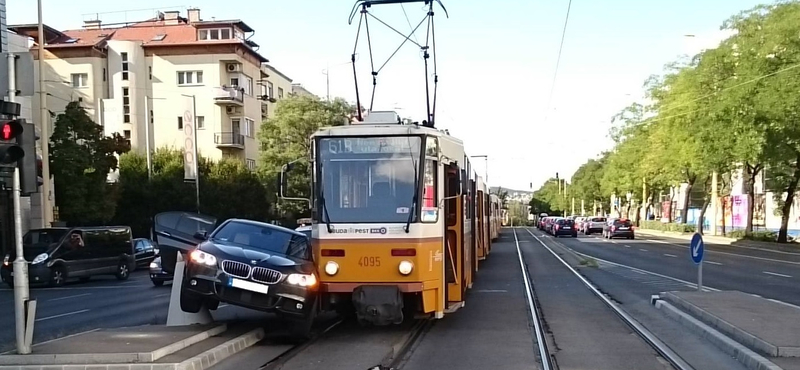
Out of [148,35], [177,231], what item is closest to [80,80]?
[148,35]

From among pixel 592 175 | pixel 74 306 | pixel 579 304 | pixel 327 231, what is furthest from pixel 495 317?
pixel 592 175

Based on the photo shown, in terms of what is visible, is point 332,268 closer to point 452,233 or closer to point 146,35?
point 452,233

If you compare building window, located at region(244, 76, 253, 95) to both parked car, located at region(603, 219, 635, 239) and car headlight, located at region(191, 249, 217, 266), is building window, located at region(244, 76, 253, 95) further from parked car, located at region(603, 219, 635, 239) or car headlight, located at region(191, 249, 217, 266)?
car headlight, located at region(191, 249, 217, 266)

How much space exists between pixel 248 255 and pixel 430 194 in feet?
8.87

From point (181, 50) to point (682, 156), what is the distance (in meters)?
34.5

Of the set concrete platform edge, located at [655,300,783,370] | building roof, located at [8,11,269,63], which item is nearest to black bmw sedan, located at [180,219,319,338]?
concrete platform edge, located at [655,300,783,370]

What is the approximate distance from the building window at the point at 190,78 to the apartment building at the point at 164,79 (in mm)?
71

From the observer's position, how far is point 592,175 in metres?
119

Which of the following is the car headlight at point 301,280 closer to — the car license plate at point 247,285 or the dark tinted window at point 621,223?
the car license plate at point 247,285

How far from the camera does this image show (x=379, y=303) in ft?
37.1

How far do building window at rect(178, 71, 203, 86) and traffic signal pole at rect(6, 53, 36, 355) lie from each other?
1970 inches

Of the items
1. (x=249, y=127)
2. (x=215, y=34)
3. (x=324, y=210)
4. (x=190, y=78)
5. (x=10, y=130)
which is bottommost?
(x=324, y=210)

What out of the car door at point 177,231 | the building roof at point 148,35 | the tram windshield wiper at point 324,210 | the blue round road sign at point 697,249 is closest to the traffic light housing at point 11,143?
the tram windshield wiper at point 324,210

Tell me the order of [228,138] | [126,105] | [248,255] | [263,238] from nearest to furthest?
[248,255] → [263,238] → [126,105] → [228,138]
